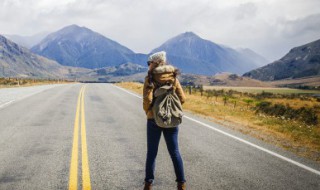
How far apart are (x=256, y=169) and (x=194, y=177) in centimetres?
137

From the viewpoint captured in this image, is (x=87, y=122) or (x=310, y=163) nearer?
(x=310, y=163)

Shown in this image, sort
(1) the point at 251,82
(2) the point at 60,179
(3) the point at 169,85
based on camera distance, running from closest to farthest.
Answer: (3) the point at 169,85, (2) the point at 60,179, (1) the point at 251,82

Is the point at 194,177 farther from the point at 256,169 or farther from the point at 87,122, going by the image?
the point at 87,122

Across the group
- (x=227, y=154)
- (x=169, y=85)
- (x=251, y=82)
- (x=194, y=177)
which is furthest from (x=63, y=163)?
(x=251, y=82)

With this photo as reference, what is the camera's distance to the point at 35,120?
1200 cm

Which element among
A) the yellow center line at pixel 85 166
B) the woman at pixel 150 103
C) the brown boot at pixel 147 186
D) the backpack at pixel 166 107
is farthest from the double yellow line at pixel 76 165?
the backpack at pixel 166 107

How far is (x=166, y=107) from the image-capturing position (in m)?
4.77

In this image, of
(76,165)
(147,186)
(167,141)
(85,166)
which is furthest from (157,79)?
(76,165)

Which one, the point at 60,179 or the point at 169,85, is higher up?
the point at 169,85

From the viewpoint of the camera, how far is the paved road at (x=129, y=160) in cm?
558

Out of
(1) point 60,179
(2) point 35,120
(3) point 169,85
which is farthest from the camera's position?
(2) point 35,120

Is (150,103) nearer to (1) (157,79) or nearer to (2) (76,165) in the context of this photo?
(1) (157,79)

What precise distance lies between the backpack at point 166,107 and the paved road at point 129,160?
125 cm

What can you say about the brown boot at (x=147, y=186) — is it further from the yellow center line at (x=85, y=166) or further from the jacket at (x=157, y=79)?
the jacket at (x=157, y=79)
